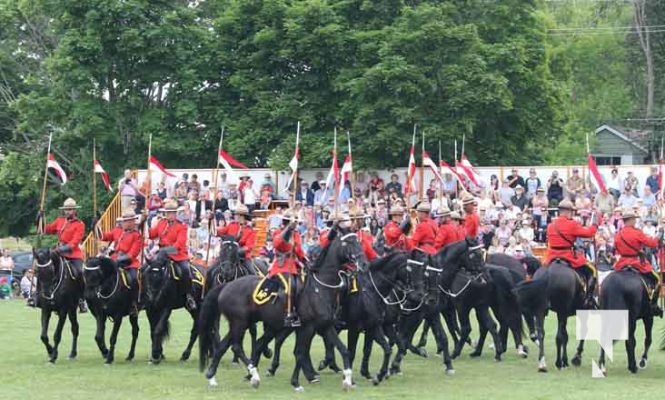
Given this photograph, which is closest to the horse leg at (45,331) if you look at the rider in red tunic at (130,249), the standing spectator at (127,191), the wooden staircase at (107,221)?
the rider in red tunic at (130,249)

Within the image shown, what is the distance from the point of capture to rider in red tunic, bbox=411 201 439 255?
21.8 metres

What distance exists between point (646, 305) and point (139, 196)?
66.8ft

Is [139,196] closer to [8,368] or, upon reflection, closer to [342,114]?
[342,114]

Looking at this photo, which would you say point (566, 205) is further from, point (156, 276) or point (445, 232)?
point (156, 276)

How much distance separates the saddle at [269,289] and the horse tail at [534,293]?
14.1 ft

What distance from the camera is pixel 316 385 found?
65.5ft

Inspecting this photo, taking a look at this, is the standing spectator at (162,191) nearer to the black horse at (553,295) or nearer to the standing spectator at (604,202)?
the standing spectator at (604,202)

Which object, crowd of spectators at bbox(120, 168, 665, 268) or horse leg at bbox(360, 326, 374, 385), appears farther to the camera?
crowd of spectators at bbox(120, 168, 665, 268)

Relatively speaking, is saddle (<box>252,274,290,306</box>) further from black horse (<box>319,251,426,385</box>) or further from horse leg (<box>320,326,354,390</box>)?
black horse (<box>319,251,426,385</box>)

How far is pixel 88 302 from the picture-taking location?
23031 mm

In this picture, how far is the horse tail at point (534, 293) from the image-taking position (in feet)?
70.5

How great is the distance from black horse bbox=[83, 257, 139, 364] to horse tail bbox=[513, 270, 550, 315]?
6.56 metres

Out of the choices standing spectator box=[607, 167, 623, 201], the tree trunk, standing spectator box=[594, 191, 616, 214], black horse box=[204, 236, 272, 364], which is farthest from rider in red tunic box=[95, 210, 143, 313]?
the tree trunk

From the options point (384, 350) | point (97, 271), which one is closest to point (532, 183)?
point (97, 271)
